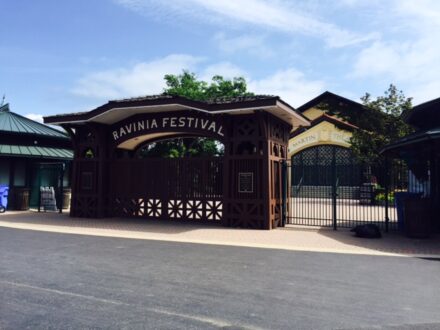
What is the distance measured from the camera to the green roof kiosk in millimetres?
17891

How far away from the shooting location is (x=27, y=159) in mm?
19203

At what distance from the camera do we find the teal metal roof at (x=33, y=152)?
18.1 m

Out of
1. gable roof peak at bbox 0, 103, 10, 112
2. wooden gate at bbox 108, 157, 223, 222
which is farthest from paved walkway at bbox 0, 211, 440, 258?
gable roof peak at bbox 0, 103, 10, 112

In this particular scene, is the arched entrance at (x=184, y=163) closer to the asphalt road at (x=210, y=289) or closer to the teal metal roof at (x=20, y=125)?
the asphalt road at (x=210, y=289)

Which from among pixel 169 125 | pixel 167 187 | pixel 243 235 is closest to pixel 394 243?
pixel 243 235

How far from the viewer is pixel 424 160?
12734mm

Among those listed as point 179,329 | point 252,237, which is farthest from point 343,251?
point 179,329

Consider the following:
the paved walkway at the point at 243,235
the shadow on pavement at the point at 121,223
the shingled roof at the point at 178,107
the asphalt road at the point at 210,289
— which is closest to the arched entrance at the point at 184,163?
the shingled roof at the point at 178,107

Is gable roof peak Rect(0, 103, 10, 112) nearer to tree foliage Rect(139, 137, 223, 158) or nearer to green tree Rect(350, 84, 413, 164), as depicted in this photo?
tree foliage Rect(139, 137, 223, 158)

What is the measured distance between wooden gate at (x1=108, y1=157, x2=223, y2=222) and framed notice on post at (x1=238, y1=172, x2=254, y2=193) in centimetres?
104

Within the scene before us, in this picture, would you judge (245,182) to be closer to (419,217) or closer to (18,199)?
(419,217)

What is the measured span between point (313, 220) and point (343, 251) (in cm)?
590

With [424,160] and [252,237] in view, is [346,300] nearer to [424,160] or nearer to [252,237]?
[252,237]

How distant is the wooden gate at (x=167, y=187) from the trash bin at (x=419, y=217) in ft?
19.6
